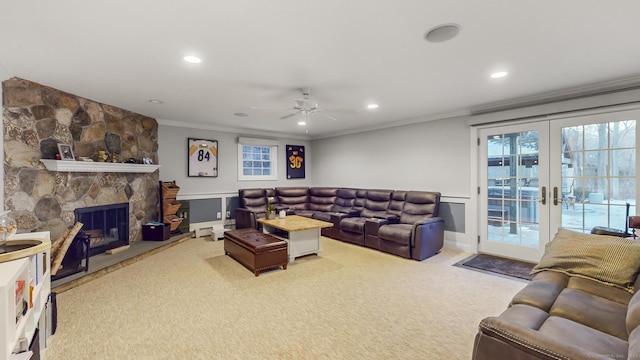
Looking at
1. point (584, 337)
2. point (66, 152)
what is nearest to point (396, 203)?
point (584, 337)

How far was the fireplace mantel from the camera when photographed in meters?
3.33

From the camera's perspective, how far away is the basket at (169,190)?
498 cm

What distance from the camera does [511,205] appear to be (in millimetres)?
4227

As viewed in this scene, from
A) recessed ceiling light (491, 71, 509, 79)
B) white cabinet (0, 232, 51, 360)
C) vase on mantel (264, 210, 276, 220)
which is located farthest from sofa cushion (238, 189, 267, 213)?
recessed ceiling light (491, 71, 509, 79)

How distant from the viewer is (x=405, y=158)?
544cm

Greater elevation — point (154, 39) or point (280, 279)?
point (154, 39)

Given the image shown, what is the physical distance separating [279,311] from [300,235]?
1.60 meters

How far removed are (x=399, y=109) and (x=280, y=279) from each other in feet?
10.4

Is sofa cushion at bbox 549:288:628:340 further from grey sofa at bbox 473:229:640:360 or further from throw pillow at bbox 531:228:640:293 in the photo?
throw pillow at bbox 531:228:640:293

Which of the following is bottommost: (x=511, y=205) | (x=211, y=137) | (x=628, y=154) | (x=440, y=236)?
(x=440, y=236)

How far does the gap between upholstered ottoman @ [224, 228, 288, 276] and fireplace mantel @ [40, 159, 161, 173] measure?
2.00 meters

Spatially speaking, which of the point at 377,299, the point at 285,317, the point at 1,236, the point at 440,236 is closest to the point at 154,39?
the point at 1,236

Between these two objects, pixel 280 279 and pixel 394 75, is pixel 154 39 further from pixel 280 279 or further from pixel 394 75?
pixel 280 279

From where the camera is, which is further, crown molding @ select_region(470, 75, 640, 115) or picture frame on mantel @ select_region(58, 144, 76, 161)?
picture frame on mantel @ select_region(58, 144, 76, 161)
